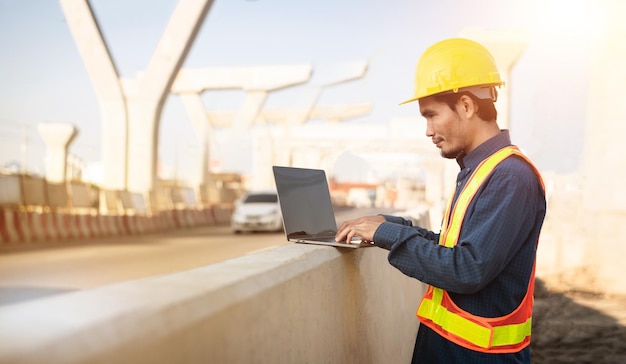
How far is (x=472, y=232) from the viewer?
8.16 ft

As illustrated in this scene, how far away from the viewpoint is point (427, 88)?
284 centimetres

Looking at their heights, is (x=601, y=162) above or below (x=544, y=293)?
above

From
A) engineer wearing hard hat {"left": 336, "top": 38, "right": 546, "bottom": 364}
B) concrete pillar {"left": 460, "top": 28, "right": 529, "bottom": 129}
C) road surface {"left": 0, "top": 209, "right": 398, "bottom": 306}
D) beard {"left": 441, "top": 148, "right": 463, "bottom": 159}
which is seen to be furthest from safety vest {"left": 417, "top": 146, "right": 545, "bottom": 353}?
concrete pillar {"left": 460, "top": 28, "right": 529, "bottom": 129}

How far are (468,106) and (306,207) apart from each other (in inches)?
44.2

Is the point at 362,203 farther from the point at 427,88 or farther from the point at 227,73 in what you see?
the point at 427,88

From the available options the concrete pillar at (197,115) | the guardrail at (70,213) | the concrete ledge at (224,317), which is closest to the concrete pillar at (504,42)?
the guardrail at (70,213)

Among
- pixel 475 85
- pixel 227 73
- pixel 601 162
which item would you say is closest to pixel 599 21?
pixel 601 162

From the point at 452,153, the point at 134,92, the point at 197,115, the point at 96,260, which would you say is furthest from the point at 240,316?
the point at 197,115

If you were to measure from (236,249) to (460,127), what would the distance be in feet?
47.3

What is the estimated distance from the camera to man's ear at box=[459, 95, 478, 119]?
278 centimetres

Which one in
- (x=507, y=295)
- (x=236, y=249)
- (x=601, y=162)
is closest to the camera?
(x=507, y=295)

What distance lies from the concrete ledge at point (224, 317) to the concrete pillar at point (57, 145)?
2355 centimetres

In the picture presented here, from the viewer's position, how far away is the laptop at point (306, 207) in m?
3.33

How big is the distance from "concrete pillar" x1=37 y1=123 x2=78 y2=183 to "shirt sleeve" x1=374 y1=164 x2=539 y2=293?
24.6 meters
